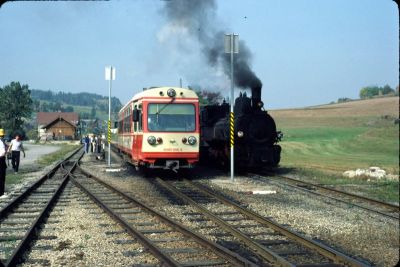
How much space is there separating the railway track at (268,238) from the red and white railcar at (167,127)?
462 cm

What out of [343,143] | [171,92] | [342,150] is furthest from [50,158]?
[343,143]

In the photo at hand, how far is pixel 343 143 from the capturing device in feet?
134

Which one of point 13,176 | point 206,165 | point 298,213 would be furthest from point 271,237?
point 206,165

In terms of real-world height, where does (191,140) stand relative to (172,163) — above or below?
above

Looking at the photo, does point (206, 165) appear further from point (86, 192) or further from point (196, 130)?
point (86, 192)

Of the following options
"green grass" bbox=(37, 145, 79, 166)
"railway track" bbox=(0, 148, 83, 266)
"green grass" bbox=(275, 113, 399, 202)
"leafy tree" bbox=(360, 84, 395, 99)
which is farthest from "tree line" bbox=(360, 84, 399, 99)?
"railway track" bbox=(0, 148, 83, 266)

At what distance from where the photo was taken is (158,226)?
28.8 ft

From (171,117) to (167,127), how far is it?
383 mm

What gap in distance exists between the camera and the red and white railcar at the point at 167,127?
54.1 ft

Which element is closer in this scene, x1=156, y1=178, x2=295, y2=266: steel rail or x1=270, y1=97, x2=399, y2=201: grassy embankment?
x1=156, y1=178, x2=295, y2=266: steel rail

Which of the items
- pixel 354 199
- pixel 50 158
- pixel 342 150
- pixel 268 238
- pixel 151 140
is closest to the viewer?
pixel 268 238

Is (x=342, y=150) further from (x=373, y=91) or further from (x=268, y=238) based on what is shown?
(x=373, y=91)

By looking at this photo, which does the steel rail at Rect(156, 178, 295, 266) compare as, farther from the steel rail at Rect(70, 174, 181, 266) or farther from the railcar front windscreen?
the railcar front windscreen

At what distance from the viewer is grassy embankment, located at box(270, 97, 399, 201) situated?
18.8 meters
